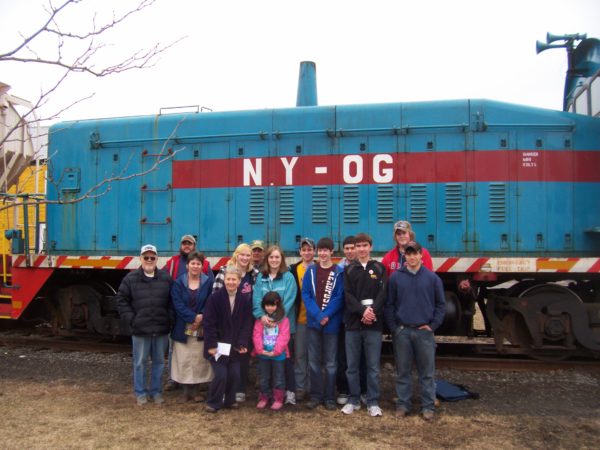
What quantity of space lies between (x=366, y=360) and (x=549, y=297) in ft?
10.6

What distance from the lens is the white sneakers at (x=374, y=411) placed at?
16.0ft

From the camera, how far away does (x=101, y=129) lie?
340 inches

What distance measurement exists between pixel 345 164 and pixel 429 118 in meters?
1.44

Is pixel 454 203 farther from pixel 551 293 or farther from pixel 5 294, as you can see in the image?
pixel 5 294

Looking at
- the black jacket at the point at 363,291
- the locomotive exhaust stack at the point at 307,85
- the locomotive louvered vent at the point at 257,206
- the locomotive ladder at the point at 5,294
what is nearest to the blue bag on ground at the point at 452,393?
the black jacket at the point at 363,291

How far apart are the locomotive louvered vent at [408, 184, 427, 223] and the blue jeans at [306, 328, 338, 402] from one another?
9.36 feet

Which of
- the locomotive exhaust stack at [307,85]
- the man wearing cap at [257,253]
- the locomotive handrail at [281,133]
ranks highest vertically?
the locomotive exhaust stack at [307,85]

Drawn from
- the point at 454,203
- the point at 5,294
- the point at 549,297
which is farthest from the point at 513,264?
the point at 5,294

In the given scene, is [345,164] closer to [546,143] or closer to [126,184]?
[546,143]

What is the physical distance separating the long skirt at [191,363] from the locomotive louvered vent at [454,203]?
402cm

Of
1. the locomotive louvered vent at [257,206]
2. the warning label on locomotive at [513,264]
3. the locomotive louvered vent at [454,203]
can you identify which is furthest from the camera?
the locomotive louvered vent at [257,206]

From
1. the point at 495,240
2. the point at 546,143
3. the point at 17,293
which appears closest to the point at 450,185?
the point at 495,240

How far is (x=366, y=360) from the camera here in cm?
511

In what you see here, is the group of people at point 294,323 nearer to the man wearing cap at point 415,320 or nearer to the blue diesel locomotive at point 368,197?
the man wearing cap at point 415,320
